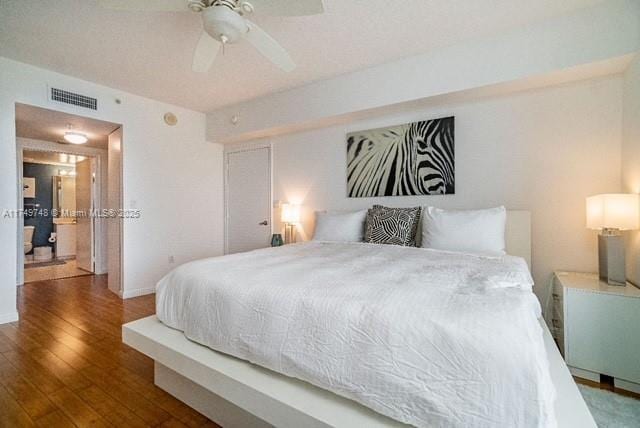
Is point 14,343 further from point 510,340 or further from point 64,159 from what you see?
point 64,159

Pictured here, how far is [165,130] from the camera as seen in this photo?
391 centimetres

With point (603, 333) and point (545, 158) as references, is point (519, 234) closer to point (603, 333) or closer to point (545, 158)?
point (545, 158)

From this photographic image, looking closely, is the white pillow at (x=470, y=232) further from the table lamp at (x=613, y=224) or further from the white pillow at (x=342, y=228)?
the white pillow at (x=342, y=228)

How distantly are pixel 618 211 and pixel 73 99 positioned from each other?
486 centimetres

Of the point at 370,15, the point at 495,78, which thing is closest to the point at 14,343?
the point at 370,15

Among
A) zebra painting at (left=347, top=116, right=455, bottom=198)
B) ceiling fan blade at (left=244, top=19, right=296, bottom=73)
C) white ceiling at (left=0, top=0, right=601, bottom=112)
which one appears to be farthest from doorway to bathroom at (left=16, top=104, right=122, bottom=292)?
zebra painting at (left=347, top=116, right=455, bottom=198)

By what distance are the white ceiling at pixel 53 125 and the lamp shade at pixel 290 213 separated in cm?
229

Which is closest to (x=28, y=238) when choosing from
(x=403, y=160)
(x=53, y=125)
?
(x=53, y=125)

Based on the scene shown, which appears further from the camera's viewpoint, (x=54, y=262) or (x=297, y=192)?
(x=54, y=262)

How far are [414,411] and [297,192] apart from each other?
3.15 m

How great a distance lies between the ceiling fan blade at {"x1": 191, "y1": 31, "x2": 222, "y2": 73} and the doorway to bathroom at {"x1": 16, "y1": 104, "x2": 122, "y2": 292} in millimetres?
2071

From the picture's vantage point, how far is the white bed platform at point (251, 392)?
96cm

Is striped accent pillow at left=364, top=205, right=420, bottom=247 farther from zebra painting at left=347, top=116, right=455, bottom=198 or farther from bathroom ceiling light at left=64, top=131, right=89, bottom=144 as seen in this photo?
bathroom ceiling light at left=64, top=131, right=89, bottom=144

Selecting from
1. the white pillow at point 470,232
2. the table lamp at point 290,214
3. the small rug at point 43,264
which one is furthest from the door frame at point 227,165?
the small rug at point 43,264
